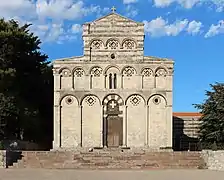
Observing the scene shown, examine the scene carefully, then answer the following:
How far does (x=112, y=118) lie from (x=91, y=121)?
1913 millimetres

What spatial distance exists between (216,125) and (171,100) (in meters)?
5.93

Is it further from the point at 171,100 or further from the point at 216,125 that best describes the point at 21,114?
the point at 216,125

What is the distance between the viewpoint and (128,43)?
45.9 metres

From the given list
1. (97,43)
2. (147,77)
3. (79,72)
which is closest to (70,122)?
(79,72)

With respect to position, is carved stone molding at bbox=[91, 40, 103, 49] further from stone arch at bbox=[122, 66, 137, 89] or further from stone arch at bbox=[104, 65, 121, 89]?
stone arch at bbox=[122, 66, 137, 89]

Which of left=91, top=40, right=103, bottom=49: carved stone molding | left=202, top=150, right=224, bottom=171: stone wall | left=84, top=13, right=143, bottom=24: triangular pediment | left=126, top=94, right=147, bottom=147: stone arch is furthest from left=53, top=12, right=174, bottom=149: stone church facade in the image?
left=202, top=150, right=224, bottom=171: stone wall

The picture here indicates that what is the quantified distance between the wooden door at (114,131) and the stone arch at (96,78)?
10.2ft

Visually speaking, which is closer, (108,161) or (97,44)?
(108,161)

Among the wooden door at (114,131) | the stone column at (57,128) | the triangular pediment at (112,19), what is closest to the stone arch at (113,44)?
the triangular pediment at (112,19)

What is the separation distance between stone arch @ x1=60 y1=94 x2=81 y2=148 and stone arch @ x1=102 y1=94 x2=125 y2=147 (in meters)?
2.42

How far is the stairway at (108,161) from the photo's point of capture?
1291 inches

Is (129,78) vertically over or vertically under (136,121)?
over

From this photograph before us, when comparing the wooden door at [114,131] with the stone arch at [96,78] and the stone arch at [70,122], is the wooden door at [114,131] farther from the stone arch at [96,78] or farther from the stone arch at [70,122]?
the stone arch at [96,78]

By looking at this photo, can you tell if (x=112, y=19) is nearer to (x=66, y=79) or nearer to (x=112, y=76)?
(x=112, y=76)
